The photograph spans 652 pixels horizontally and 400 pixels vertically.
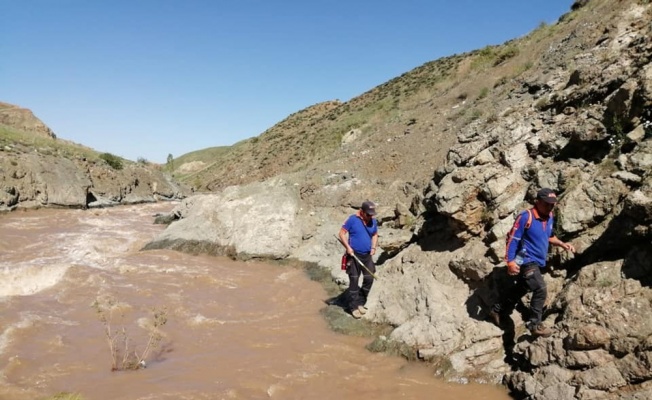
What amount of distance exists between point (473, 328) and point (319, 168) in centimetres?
1213

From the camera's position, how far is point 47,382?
5023 millimetres

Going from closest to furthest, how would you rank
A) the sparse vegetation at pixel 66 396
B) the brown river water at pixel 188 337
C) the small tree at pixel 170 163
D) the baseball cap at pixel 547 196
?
the sparse vegetation at pixel 66 396 → the brown river water at pixel 188 337 → the baseball cap at pixel 547 196 → the small tree at pixel 170 163

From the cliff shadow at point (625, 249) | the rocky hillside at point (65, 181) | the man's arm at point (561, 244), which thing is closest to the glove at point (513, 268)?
the man's arm at point (561, 244)

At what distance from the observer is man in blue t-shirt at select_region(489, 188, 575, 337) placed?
5.29 m

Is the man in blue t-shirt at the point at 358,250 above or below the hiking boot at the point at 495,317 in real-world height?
above

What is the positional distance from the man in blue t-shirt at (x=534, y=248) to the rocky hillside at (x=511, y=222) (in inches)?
9.0

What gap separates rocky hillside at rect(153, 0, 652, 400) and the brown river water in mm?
682

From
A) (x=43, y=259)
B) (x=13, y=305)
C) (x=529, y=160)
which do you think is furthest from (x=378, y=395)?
(x=43, y=259)

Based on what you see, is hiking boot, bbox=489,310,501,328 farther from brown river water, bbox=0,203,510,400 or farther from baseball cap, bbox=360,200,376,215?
baseball cap, bbox=360,200,376,215

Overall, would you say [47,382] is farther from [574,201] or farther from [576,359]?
[574,201]

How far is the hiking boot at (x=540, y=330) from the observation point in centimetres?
511

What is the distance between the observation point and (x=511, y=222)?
6789 mm

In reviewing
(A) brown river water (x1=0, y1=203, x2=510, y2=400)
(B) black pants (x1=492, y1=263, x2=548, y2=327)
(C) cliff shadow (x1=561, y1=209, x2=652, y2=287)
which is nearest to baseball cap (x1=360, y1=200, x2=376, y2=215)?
(A) brown river water (x1=0, y1=203, x2=510, y2=400)

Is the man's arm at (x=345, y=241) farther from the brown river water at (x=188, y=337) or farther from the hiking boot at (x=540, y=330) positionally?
the hiking boot at (x=540, y=330)
